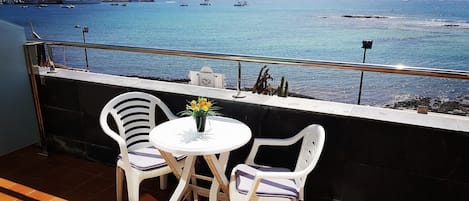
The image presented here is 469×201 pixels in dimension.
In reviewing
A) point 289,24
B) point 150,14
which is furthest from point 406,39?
point 150,14

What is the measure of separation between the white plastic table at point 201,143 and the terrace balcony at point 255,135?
35cm

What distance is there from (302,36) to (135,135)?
4502 cm

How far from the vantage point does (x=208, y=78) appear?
8.58ft

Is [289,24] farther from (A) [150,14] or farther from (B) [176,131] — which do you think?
(B) [176,131]

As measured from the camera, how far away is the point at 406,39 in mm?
39375

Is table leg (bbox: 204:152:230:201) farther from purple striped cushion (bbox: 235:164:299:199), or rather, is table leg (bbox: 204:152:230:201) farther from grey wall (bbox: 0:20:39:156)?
grey wall (bbox: 0:20:39:156)

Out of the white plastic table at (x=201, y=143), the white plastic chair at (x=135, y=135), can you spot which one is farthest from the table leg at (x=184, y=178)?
the white plastic chair at (x=135, y=135)

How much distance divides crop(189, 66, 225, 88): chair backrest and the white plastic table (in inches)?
20.4

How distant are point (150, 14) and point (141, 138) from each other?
7149cm

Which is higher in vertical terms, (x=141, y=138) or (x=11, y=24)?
(x=11, y=24)

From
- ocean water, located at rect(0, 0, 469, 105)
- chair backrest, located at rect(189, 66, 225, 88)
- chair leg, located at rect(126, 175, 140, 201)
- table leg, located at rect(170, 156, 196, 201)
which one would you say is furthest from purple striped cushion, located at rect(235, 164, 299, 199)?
ocean water, located at rect(0, 0, 469, 105)

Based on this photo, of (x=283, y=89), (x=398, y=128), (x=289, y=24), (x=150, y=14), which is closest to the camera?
(x=398, y=128)

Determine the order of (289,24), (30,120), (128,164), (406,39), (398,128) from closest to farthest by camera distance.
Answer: (398,128)
(128,164)
(30,120)
(406,39)
(289,24)

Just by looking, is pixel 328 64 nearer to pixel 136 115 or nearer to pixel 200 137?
pixel 200 137
